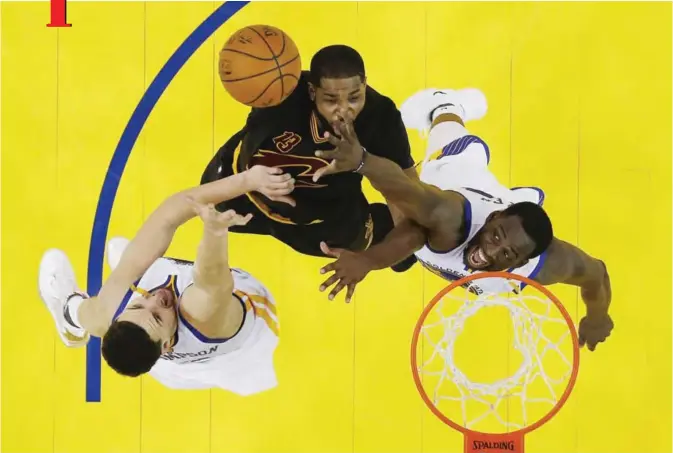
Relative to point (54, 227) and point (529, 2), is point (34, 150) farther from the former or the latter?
point (529, 2)

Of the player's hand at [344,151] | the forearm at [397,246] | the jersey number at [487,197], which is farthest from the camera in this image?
the jersey number at [487,197]

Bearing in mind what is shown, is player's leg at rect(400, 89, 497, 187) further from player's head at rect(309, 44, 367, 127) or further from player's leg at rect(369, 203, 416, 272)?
player's head at rect(309, 44, 367, 127)

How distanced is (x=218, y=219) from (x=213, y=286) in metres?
0.35

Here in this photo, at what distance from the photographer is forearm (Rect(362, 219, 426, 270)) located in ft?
8.26

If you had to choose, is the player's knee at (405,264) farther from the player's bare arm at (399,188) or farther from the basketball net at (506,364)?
the player's bare arm at (399,188)

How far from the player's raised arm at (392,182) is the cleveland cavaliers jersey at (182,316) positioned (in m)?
0.80

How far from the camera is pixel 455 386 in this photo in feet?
11.9

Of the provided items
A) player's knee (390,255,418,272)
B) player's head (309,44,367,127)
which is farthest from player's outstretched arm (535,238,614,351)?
player's head (309,44,367,127)

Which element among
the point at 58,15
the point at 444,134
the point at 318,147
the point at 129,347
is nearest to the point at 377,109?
the point at 318,147

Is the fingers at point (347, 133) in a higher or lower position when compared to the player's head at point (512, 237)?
higher

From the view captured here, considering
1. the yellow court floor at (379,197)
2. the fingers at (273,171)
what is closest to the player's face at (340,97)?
the fingers at (273,171)

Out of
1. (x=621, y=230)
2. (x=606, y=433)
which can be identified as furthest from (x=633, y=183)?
(x=606, y=433)

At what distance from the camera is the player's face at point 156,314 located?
2531mm

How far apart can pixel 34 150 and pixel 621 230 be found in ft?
10.3
